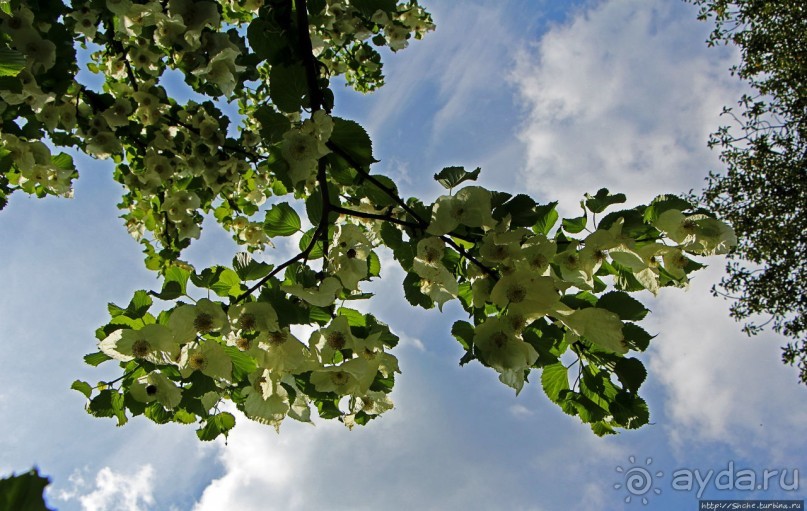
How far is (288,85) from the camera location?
1.67m

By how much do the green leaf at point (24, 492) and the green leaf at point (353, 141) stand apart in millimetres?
1342

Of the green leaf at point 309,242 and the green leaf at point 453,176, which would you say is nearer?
the green leaf at point 453,176

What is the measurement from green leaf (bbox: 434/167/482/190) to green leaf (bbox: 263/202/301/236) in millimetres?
516

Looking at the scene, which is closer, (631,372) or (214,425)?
(631,372)

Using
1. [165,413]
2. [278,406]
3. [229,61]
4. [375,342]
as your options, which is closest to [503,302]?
[375,342]

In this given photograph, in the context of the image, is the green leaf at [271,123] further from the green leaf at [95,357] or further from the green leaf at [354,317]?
the green leaf at [95,357]

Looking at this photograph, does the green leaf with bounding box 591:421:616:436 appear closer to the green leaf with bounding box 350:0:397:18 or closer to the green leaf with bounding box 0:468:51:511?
the green leaf with bounding box 350:0:397:18

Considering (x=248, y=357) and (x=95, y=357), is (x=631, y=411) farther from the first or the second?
(x=95, y=357)

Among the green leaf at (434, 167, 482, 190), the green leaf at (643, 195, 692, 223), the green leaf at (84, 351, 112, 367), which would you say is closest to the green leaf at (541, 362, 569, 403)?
the green leaf at (643, 195, 692, 223)

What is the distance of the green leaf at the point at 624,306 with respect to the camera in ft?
5.19

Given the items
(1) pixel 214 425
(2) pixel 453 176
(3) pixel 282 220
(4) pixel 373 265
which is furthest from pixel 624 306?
(1) pixel 214 425

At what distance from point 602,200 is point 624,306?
0.33 m

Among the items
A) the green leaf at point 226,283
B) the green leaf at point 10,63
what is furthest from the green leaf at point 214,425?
the green leaf at point 10,63

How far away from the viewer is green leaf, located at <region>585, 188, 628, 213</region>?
1.61 m
